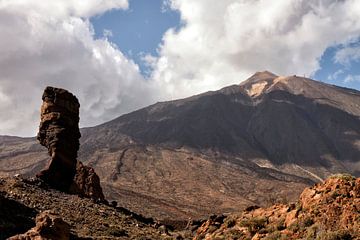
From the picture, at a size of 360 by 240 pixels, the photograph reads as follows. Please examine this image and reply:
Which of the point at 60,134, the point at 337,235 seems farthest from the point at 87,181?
the point at 337,235

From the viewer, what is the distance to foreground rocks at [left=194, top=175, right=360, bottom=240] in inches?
614

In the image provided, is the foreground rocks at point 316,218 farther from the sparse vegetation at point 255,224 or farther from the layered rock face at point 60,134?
the layered rock face at point 60,134

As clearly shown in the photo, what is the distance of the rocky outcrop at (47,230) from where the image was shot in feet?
41.8

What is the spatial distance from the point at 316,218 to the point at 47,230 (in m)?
9.18

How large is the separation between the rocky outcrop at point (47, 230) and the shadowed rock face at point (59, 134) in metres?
29.3

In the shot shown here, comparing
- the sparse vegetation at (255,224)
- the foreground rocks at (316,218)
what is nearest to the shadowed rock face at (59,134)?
the foreground rocks at (316,218)

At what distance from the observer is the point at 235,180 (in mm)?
153000

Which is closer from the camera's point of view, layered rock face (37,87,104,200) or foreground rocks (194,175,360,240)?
foreground rocks (194,175,360,240)

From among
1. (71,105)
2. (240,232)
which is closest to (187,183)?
(71,105)

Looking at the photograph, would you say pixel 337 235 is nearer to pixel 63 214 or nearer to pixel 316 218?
pixel 316 218

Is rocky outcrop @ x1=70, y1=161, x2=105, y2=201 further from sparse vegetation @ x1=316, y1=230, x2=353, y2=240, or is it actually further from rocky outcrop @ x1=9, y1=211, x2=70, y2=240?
sparse vegetation @ x1=316, y1=230, x2=353, y2=240

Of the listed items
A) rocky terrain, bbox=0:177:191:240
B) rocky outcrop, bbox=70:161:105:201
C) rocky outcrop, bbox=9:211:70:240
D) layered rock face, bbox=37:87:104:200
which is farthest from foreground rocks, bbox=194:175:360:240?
rocky outcrop, bbox=70:161:105:201

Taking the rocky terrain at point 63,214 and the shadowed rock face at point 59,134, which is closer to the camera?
the rocky terrain at point 63,214

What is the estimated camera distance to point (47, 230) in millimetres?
13422
